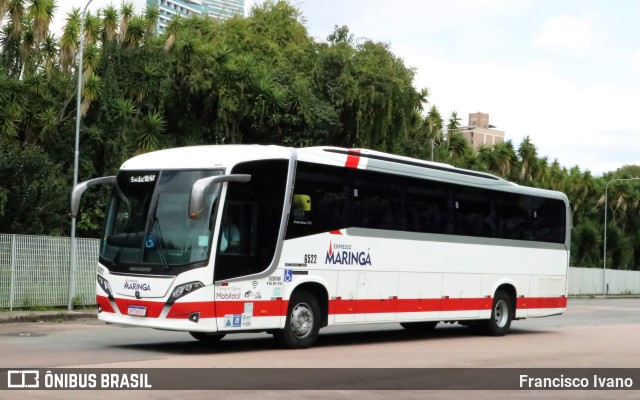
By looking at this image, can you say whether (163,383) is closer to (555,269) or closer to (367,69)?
(555,269)

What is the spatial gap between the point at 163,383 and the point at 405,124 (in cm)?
3622

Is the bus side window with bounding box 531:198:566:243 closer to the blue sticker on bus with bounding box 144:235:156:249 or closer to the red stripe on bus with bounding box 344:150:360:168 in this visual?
the red stripe on bus with bounding box 344:150:360:168

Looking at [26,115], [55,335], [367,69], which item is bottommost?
[55,335]

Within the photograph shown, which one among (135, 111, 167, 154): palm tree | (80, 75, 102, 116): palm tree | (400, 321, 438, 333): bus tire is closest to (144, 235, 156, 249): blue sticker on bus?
(400, 321, 438, 333): bus tire

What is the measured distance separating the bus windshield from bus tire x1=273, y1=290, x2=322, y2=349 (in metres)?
2.20

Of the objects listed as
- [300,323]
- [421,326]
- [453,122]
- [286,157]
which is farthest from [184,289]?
[453,122]

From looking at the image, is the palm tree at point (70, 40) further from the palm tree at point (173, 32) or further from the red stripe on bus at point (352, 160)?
the red stripe on bus at point (352, 160)

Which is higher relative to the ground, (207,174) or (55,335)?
(207,174)

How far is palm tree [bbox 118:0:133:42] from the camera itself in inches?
1478

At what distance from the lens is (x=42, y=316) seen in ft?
79.9

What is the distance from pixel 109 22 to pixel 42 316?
16423mm

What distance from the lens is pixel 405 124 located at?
46969 millimetres

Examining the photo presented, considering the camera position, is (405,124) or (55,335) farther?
(405,124)

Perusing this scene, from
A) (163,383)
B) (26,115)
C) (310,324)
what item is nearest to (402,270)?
(310,324)
